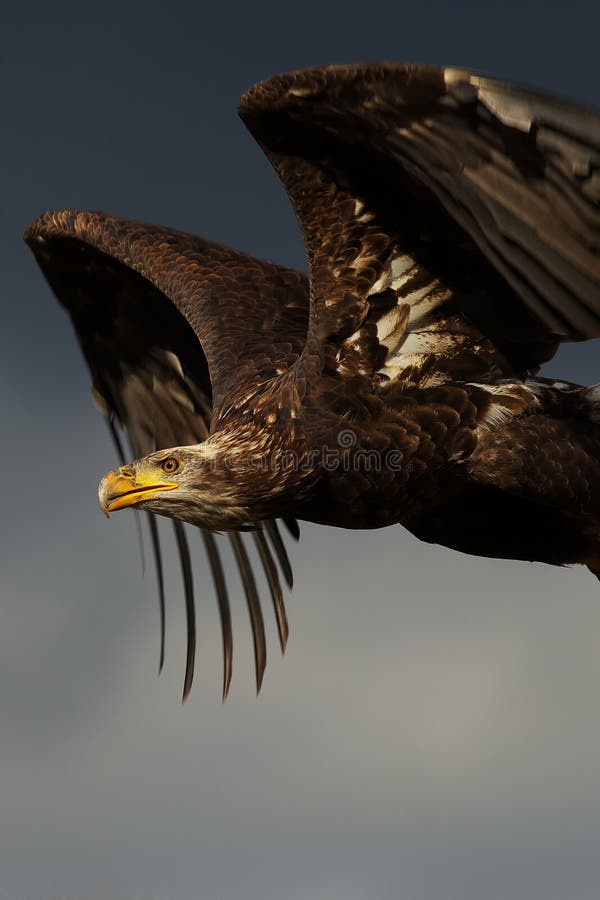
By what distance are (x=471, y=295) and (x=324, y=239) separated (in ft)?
2.40

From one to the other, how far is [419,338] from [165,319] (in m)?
3.18

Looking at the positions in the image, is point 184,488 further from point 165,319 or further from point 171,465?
point 165,319

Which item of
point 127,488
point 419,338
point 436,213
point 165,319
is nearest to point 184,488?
point 127,488

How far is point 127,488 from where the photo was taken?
6895 millimetres

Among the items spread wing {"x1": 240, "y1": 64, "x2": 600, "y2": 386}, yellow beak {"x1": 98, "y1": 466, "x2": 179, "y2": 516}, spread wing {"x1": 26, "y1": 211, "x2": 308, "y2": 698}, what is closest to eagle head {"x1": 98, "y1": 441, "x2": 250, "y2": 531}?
yellow beak {"x1": 98, "y1": 466, "x2": 179, "y2": 516}

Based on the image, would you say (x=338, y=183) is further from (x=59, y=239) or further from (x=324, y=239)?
(x=59, y=239)

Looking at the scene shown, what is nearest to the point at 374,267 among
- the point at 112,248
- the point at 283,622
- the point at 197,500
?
the point at 197,500

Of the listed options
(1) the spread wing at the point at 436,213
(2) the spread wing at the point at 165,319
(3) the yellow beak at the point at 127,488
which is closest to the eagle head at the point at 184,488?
(3) the yellow beak at the point at 127,488

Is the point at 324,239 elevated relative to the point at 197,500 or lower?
elevated

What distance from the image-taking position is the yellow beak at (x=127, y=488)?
6863 mm

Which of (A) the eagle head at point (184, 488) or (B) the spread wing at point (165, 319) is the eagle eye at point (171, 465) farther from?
(B) the spread wing at point (165, 319)

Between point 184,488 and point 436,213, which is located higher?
point 436,213

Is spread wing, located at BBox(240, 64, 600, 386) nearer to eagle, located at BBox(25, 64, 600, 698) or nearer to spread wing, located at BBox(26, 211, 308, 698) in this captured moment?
eagle, located at BBox(25, 64, 600, 698)

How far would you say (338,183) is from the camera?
6.61 metres
